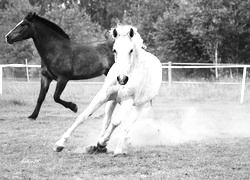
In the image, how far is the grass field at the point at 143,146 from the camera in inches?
221

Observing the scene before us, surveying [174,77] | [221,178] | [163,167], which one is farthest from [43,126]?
[174,77]

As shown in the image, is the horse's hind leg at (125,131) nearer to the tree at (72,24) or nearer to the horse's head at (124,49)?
the horse's head at (124,49)

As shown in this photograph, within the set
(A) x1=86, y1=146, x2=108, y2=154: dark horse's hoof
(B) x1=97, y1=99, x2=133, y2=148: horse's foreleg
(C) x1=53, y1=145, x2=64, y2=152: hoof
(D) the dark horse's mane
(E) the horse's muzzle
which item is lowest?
(A) x1=86, y1=146, x2=108, y2=154: dark horse's hoof

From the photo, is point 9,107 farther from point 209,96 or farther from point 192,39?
point 192,39

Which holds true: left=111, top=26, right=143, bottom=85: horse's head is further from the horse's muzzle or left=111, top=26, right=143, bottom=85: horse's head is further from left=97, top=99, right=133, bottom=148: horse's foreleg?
left=97, top=99, right=133, bottom=148: horse's foreleg

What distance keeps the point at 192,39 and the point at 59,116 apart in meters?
15.9

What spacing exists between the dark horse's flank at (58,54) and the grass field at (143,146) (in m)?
0.97

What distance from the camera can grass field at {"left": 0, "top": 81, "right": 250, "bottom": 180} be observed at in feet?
18.4

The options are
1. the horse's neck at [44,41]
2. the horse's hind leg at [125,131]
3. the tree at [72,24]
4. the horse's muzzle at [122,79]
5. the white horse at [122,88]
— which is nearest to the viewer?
the horse's muzzle at [122,79]

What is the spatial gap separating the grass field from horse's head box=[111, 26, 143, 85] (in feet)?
3.41

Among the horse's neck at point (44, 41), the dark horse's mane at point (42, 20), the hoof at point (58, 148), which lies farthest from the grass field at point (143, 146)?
the dark horse's mane at point (42, 20)

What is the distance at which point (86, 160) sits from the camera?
20.9 feet

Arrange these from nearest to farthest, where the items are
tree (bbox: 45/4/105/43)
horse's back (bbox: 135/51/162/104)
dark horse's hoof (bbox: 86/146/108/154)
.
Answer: dark horse's hoof (bbox: 86/146/108/154) < horse's back (bbox: 135/51/162/104) < tree (bbox: 45/4/105/43)

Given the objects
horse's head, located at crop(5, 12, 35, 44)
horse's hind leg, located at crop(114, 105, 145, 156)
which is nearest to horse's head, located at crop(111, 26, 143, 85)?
horse's hind leg, located at crop(114, 105, 145, 156)
